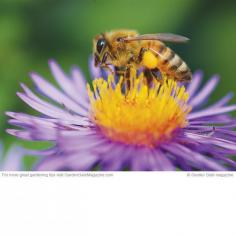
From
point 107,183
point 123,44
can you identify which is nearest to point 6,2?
point 123,44

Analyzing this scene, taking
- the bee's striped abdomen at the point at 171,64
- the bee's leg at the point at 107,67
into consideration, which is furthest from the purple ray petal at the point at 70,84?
the bee's striped abdomen at the point at 171,64

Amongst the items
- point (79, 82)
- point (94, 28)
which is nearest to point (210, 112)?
point (79, 82)

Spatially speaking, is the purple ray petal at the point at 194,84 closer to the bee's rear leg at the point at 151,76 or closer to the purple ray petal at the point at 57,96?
the bee's rear leg at the point at 151,76

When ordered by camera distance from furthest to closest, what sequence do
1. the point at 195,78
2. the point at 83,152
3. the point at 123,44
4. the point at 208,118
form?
the point at 195,78
the point at 208,118
the point at 123,44
the point at 83,152

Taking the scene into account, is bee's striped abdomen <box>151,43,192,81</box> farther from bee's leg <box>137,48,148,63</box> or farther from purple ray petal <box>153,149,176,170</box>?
purple ray petal <box>153,149,176,170</box>

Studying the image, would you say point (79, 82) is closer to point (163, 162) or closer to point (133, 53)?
point (133, 53)

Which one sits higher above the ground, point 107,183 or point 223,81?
point 223,81

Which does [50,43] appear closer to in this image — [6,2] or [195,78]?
[6,2]

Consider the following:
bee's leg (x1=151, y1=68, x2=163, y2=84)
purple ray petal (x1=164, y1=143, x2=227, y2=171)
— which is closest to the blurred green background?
bee's leg (x1=151, y1=68, x2=163, y2=84)
